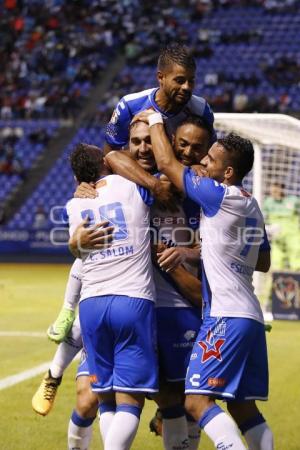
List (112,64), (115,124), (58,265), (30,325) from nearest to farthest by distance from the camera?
(115,124) → (30,325) → (58,265) → (112,64)

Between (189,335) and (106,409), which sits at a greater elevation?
(189,335)

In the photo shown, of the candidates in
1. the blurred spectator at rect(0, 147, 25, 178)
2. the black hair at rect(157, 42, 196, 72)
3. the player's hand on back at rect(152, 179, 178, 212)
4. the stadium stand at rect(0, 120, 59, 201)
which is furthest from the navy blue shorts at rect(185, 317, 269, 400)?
the blurred spectator at rect(0, 147, 25, 178)

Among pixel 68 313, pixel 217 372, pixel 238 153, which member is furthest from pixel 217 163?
pixel 68 313

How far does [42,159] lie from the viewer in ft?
98.5

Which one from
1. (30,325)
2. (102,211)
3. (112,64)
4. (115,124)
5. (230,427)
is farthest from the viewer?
(112,64)

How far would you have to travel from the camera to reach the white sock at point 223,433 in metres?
4.95

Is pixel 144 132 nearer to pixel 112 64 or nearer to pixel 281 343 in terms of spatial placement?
pixel 281 343

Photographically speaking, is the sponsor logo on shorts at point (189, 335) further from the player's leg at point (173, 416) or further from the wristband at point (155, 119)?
the wristband at point (155, 119)

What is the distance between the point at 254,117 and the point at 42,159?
18.5 metres

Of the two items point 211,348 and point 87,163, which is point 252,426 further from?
point 87,163

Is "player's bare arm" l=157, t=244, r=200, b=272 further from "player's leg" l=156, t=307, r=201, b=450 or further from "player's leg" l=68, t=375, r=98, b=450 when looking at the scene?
"player's leg" l=68, t=375, r=98, b=450

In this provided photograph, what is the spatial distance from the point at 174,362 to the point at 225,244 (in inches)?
33.1

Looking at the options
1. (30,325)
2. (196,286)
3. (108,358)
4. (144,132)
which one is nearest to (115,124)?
(144,132)

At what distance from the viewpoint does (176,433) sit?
5.57 m
